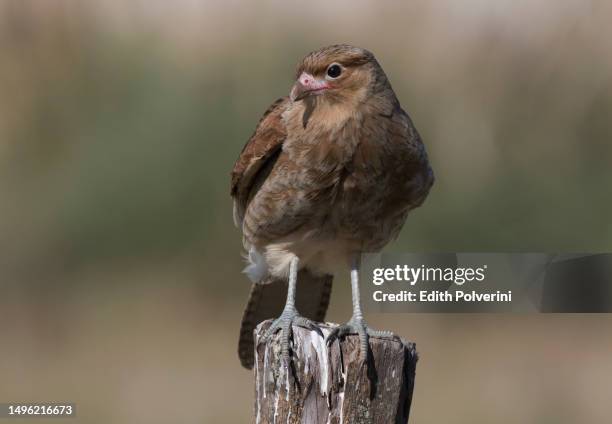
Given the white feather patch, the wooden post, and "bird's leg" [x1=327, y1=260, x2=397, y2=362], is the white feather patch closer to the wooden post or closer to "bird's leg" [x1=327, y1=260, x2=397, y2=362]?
"bird's leg" [x1=327, y1=260, x2=397, y2=362]

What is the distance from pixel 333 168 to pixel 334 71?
0.46 meters

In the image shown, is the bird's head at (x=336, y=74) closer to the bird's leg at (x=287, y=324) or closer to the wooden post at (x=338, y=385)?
the bird's leg at (x=287, y=324)

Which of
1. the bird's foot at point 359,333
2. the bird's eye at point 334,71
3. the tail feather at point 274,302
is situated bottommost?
the bird's foot at point 359,333

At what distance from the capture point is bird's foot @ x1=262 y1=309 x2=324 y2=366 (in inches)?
172

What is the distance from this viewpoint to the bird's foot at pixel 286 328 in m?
4.36

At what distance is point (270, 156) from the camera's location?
519cm

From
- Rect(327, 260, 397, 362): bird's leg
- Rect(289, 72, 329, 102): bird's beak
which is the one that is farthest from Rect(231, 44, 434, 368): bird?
Rect(327, 260, 397, 362): bird's leg

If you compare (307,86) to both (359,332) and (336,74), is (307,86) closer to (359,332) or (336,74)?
(336,74)

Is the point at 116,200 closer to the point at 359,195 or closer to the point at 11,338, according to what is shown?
the point at 11,338

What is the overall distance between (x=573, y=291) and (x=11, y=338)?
4.24 m

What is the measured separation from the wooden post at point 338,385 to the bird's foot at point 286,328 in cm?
5

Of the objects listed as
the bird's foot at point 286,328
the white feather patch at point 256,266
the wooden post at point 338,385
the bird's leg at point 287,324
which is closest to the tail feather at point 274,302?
the white feather patch at point 256,266

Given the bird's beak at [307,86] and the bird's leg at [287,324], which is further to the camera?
the bird's beak at [307,86]

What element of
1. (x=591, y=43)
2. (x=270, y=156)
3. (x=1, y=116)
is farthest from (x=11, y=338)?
(x=591, y=43)
